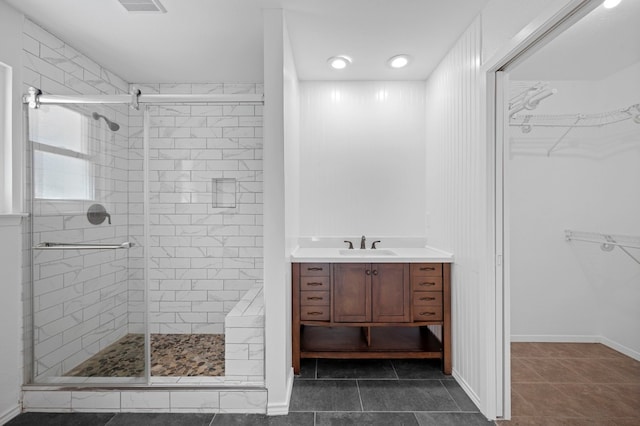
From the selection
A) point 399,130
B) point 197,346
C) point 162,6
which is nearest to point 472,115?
point 399,130

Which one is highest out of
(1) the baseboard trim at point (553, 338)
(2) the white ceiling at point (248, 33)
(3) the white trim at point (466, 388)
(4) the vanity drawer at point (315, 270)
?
(2) the white ceiling at point (248, 33)

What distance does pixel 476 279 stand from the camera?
213 cm

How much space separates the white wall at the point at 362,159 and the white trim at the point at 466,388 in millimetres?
1280

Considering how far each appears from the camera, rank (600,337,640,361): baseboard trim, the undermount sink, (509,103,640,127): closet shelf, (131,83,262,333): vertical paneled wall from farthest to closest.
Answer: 1. (131,83,262,333): vertical paneled wall
2. the undermount sink
3. (600,337,640,361): baseboard trim
4. (509,103,640,127): closet shelf

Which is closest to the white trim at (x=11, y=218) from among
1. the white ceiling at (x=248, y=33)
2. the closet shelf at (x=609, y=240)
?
the white ceiling at (x=248, y=33)

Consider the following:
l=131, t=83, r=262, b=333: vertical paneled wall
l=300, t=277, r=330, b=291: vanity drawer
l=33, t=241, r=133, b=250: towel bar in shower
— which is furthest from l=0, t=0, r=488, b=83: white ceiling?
l=300, t=277, r=330, b=291: vanity drawer

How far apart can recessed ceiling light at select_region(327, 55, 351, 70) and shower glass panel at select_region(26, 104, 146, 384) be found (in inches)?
67.7

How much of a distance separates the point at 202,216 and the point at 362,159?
175 centimetres

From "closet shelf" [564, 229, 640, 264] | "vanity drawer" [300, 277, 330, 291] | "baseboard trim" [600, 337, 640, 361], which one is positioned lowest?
"baseboard trim" [600, 337, 640, 361]

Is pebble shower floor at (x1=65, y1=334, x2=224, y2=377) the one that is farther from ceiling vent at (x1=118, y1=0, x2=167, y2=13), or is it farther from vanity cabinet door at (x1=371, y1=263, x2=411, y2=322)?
ceiling vent at (x1=118, y1=0, x2=167, y2=13)

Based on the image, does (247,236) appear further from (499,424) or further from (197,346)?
(499,424)

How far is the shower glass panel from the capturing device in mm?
2115

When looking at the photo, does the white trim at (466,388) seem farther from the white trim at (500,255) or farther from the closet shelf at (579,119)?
the closet shelf at (579,119)

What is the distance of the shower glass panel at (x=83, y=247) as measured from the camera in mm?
2115
